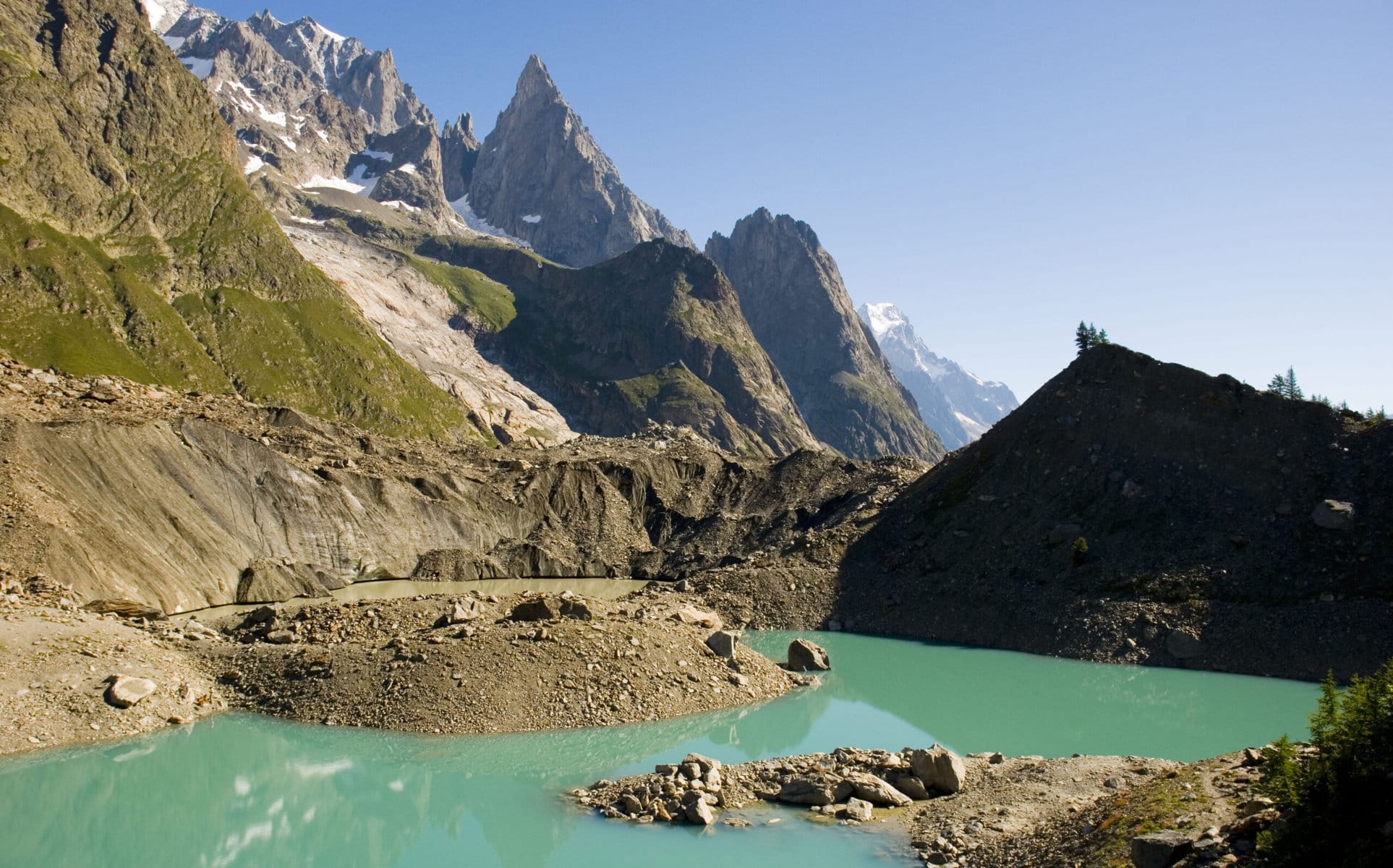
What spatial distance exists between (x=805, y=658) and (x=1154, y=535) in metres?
24.1

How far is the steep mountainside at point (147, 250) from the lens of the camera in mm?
118188

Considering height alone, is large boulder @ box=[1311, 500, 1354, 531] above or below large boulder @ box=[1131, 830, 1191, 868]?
above

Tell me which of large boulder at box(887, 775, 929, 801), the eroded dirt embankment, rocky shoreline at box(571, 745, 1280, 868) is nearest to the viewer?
rocky shoreline at box(571, 745, 1280, 868)

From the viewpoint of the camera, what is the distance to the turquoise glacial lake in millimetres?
20734

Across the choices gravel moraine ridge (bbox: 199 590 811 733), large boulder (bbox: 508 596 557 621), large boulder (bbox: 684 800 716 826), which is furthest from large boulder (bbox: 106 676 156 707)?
large boulder (bbox: 684 800 716 826)

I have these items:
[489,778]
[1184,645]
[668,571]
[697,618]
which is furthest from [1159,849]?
[668,571]

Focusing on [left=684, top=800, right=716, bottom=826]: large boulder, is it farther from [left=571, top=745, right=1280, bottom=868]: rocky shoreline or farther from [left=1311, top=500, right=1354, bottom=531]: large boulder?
[left=1311, top=500, right=1354, bottom=531]: large boulder

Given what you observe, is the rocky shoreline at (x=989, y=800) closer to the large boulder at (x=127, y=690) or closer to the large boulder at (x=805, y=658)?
the large boulder at (x=127, y=690)

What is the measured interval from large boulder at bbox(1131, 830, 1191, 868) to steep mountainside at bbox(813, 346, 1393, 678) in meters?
34.4

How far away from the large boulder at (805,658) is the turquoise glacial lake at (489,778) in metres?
3.18

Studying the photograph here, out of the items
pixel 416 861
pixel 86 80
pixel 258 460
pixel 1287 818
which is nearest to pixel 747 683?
pixel 416 861

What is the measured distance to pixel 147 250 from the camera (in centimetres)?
13950

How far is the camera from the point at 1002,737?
3284cm

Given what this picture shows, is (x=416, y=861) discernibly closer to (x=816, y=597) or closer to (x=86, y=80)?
(x=816, y=597)
